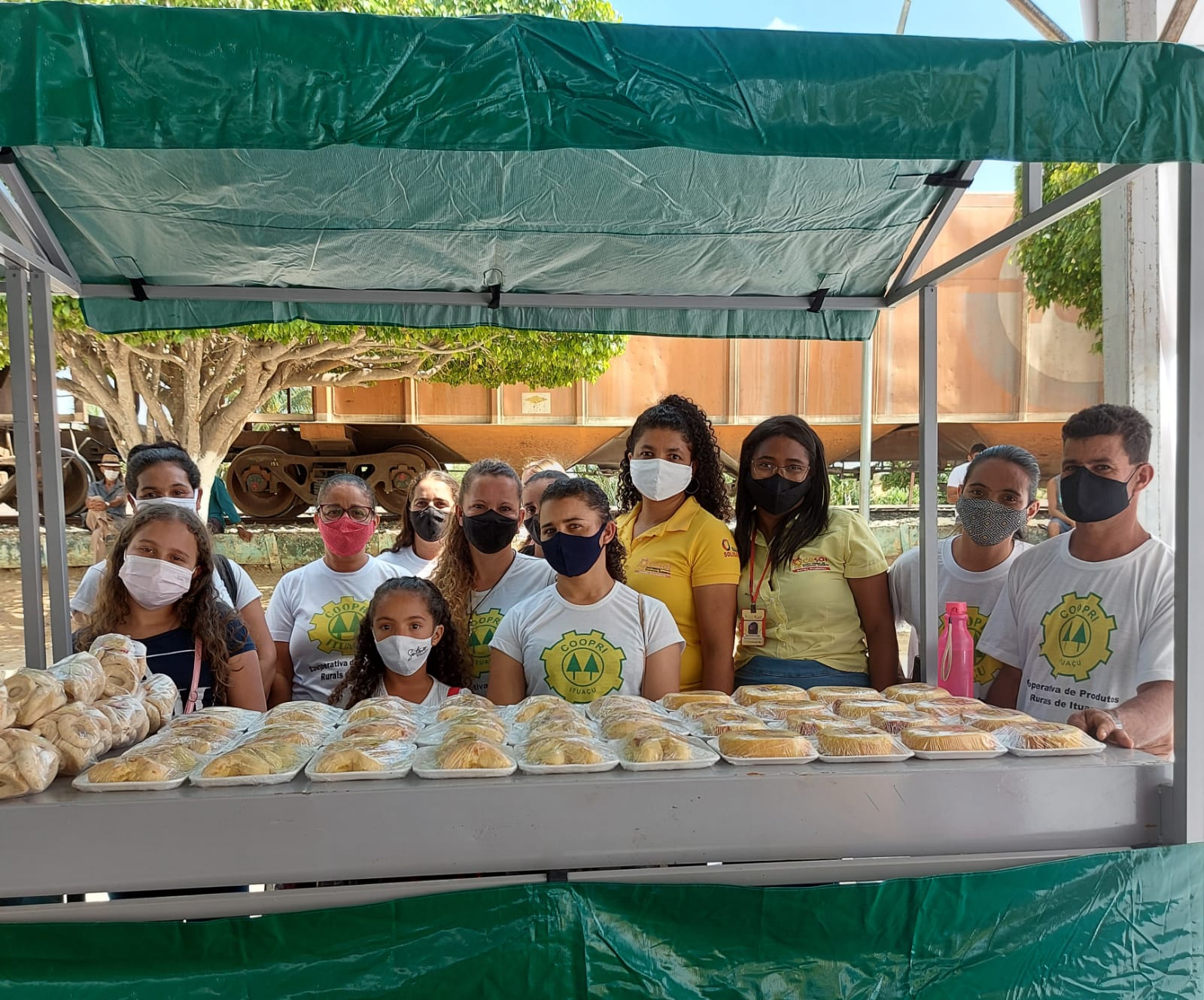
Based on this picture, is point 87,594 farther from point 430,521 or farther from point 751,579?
point 751,579

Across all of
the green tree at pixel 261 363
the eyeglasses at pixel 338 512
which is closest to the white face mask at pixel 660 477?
the eyeglasses at pixel 338 512

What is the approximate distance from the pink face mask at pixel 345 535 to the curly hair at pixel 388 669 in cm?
52

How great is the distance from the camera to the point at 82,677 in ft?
6.38

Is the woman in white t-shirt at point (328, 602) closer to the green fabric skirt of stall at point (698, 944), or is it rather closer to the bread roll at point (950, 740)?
the green fabric skirt of stall at point (698, 944)

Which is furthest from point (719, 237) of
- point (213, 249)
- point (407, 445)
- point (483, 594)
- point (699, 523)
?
point (407, 445)

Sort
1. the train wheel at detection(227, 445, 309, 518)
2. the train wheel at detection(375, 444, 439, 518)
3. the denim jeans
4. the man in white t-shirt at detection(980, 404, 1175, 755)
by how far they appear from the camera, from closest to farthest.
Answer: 1. the man in white t-shirt at detection(980, 404, 1175, 755)
2. the denim jeans
3. the train wheel at detection(227, 445, 309, 518)
4. the train wheel at detection(375, 444, 439, 518)

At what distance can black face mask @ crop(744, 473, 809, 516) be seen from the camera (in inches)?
121

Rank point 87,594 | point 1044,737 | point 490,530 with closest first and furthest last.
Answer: point 1044,737, point 490,530, point 87,594

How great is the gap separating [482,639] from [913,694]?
154cm

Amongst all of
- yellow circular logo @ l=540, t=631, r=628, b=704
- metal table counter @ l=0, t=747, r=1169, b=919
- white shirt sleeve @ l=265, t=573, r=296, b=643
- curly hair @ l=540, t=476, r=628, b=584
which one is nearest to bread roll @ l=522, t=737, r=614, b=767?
metal table counter @ l=0, t=747, r=1169, b=919

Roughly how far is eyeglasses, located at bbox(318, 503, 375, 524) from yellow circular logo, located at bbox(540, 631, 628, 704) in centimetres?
123

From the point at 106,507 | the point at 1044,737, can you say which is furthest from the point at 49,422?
the point at 106,507

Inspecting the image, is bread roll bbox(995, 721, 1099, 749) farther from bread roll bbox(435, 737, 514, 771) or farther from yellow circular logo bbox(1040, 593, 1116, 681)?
bread roll bbox(435, 737, 514, 771)

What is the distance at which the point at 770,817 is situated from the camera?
1731 mm
